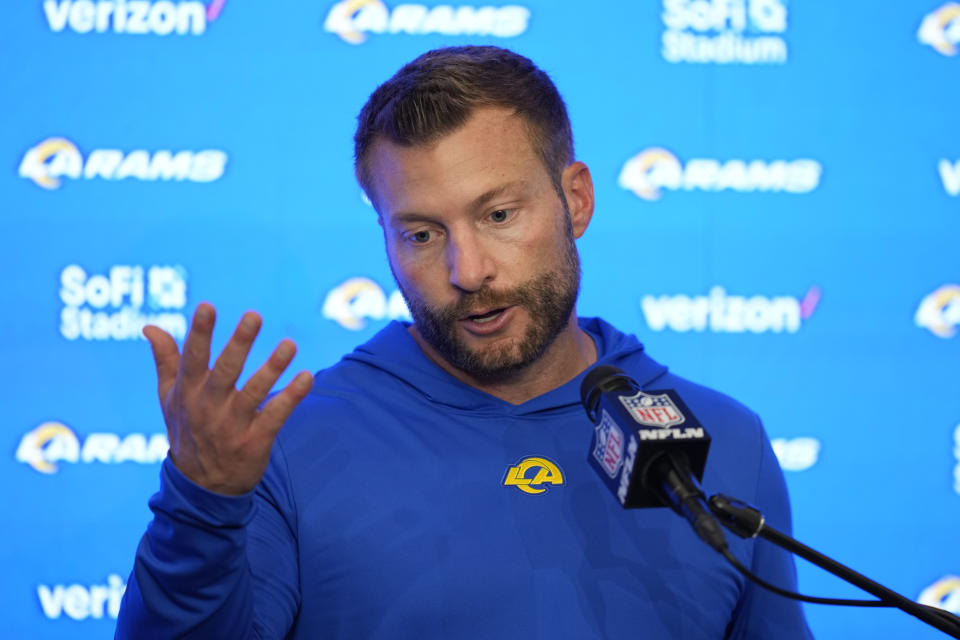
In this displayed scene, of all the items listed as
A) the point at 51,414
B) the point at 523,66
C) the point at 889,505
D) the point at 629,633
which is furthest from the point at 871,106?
the point at 51,414

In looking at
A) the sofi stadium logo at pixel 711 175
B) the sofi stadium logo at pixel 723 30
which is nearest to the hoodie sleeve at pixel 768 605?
the sofi stadium logo at pixel 711 175

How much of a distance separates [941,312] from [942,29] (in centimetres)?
81

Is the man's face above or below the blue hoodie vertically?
above

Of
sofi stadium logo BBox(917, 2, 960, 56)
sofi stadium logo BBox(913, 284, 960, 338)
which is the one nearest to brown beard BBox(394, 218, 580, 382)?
sofi stadium logo BBox(913, 284, 960, 338)

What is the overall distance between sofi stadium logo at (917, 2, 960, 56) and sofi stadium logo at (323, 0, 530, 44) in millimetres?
1208

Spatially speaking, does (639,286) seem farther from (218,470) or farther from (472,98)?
(218,470)

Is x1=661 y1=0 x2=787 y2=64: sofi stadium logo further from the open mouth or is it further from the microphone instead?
the microphone

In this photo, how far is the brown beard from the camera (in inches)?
57.8

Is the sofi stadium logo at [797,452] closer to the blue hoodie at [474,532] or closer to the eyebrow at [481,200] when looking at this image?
the blue hoodie at [474,532]

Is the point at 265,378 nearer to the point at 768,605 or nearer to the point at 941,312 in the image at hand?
the point at 768,605

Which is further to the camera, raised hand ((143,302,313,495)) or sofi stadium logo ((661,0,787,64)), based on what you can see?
sofi stadium logo ((661,0,787,64))

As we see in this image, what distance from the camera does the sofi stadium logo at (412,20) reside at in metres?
2.43

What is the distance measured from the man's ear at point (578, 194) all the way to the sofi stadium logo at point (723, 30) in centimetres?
99

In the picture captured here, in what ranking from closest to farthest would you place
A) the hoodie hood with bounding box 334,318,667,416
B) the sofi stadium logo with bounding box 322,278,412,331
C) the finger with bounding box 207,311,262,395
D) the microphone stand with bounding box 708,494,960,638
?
the microphone stand with bounding box 708,494,960,638, the finger with bounding box 207,311,262,395, the hoodie hood with bounding box 334,318,667,416, the sofi stadium logo with bounding box 322,278,412,331
